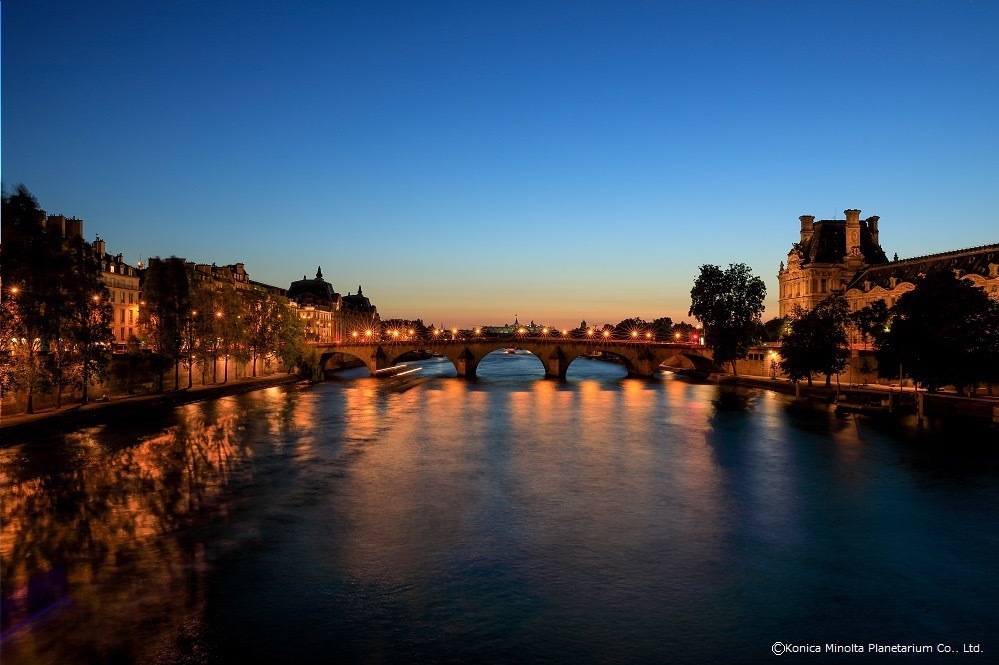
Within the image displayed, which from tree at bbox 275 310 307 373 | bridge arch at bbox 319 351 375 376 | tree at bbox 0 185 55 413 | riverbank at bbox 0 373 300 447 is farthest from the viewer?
bridge arch at bbox 319 351 375 376

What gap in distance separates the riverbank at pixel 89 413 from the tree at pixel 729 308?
206 feet

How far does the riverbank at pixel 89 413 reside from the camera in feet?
149

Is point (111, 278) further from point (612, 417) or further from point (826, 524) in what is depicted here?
point (826, 524)

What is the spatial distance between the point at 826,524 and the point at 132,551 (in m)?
27.2

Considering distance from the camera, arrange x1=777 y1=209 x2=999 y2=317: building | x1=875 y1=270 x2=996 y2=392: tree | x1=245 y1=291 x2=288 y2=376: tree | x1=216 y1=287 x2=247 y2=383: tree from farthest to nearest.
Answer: x1=777 y1=209 x2=999 y2=317: building
x1=245 y1=291 x2=288 y2=376: tree
x1=216 y1=287 x2=247 y2=383: tree
x1=875 y1=270 x2=996 y2=392: tree

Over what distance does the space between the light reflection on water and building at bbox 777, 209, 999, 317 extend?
180 ft

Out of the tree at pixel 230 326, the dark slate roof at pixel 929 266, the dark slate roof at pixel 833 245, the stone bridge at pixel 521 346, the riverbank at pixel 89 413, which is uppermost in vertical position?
the dark slate roof at pixel 833 245

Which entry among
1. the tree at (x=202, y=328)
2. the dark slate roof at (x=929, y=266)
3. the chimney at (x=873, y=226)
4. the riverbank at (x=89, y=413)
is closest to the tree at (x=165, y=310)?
the tree at (x=202, y=328)

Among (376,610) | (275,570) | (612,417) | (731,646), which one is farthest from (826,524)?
(612,417)

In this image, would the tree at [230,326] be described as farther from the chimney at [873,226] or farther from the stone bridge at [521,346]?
the chimney at [873,226]

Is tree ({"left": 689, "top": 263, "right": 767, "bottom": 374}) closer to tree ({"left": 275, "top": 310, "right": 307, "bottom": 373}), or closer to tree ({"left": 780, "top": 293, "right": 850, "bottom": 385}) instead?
tree ({"left": 780, "top": 293, "right": 850, "bottom": 385})

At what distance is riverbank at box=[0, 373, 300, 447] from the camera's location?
149 feet

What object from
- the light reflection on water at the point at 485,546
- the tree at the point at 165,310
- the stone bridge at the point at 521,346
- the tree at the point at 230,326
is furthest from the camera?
the stone bridge at the point at 521,346

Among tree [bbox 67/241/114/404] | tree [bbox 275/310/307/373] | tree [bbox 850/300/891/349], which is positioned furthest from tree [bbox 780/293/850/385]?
tree [bbox 67/241/114/404]
